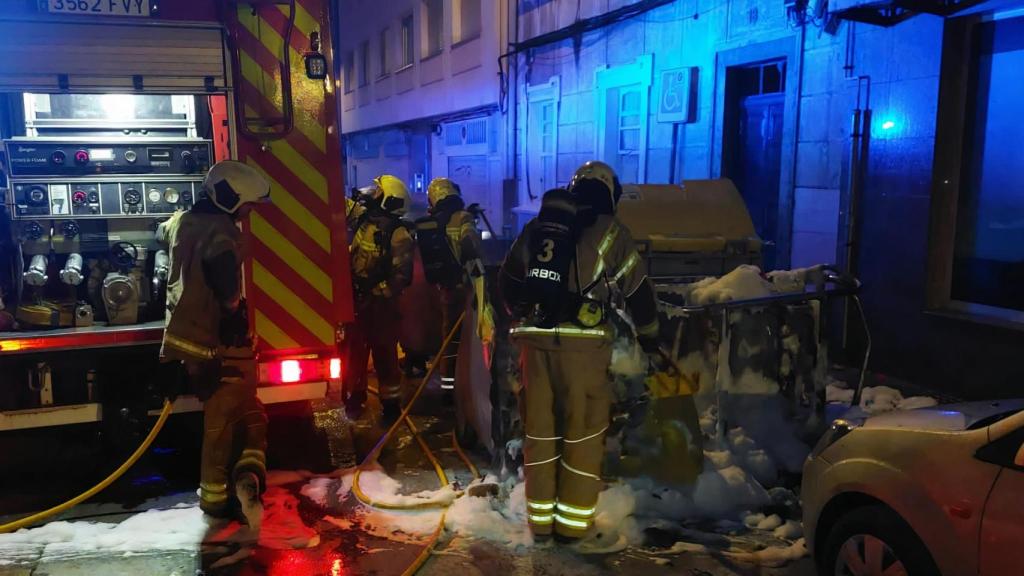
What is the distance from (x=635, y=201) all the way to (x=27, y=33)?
4.18 m

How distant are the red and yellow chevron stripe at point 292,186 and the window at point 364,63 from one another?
819 inches

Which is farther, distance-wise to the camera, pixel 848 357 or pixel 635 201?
pixel 848 357

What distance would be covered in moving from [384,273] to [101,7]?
8.33ft

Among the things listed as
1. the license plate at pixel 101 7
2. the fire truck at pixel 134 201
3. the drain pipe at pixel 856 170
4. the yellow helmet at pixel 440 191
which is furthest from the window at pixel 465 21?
the license plate at pixel 101 7

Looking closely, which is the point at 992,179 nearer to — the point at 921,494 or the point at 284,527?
the point at 921,494

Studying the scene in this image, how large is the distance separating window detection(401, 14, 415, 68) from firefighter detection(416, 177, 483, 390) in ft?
49.5

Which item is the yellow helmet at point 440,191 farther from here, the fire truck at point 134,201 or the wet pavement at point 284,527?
the wet pavement at point 284,527

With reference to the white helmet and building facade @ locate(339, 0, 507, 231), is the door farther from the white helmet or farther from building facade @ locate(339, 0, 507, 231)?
building facade @ locate(339, 0, 507, 231)

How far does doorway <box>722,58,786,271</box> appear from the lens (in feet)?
27.5

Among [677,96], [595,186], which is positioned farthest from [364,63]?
[595,186]

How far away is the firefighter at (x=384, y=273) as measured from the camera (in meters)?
5.94

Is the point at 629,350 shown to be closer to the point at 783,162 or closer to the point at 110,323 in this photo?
the point at 110,323

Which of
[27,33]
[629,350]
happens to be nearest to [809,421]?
[629,350]

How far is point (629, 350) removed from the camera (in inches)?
179
